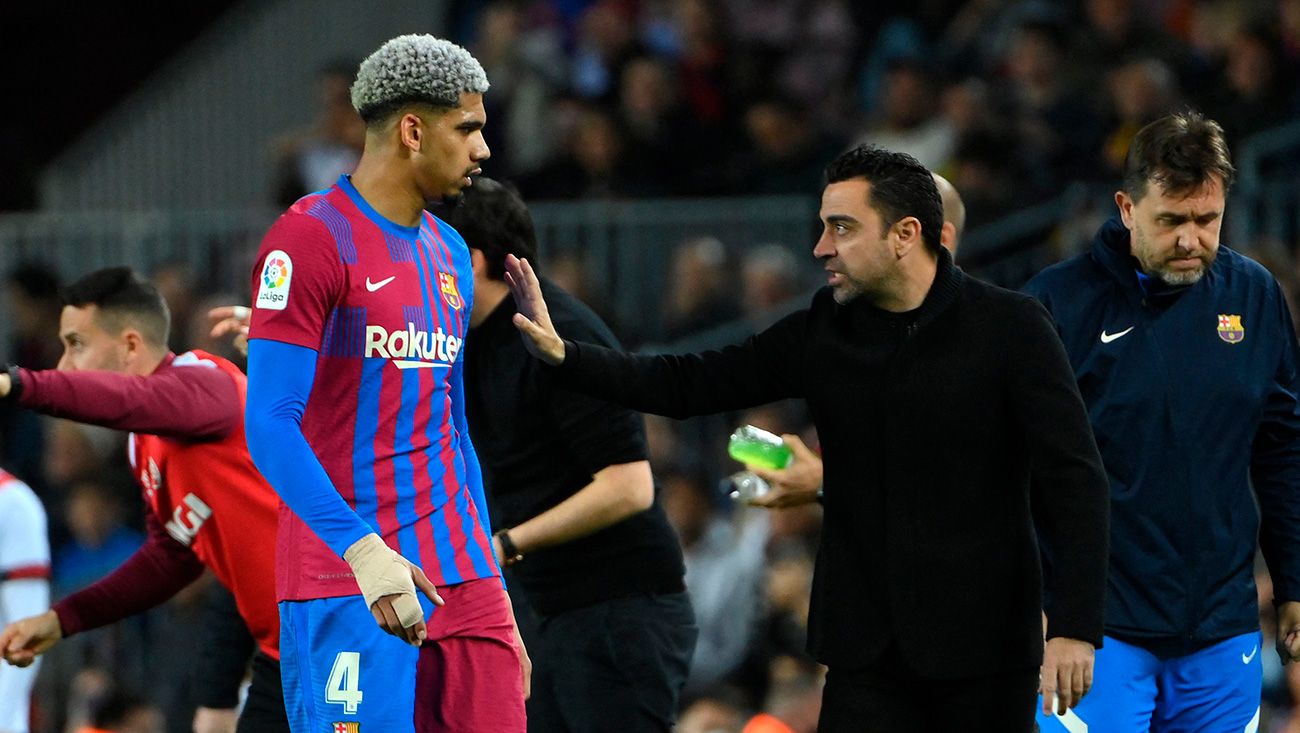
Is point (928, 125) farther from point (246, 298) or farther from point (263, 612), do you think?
point (263, 612)

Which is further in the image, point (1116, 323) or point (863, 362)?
point (1116, 323)

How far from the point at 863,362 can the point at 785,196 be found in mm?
7178

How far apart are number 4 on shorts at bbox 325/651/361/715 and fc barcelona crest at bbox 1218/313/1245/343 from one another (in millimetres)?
2459

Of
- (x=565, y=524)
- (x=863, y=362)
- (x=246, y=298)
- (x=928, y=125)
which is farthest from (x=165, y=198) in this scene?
(x=863, y=362)

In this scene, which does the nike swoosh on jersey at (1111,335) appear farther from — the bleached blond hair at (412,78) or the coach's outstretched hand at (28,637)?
the coach's outstretched hand at (28,637)

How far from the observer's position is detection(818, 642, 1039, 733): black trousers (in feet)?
16.0

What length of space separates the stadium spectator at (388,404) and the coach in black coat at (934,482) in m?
0.37

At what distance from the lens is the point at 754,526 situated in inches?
397

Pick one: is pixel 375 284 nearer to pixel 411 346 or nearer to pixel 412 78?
pixel 411 346

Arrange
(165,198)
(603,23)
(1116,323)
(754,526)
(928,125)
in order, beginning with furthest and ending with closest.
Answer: (165,198) < (603,23) < (928,125) < (754,526) < (1116,323)

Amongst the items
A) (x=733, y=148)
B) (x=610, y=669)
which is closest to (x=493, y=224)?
(x=610, y=669)

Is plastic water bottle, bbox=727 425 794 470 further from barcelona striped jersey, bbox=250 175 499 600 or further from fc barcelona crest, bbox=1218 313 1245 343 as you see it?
fc barcelona crest, bbox=1218 313 1245 343

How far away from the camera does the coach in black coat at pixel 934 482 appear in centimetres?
483

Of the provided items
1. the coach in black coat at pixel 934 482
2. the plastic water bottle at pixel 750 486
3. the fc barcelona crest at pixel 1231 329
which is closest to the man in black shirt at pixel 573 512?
the plastic water bottle at pixel 750 486
